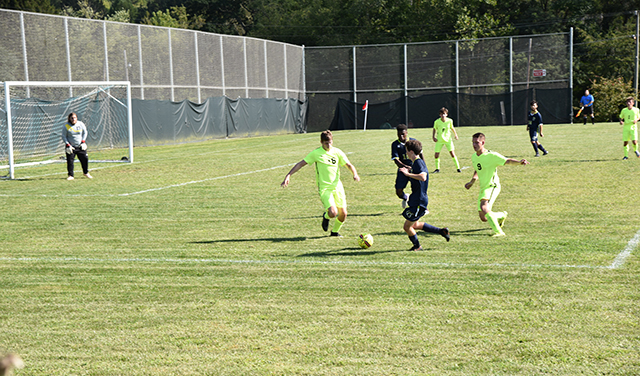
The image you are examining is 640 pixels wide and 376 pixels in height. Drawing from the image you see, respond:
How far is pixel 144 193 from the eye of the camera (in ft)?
53.6

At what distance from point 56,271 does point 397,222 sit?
233 inches

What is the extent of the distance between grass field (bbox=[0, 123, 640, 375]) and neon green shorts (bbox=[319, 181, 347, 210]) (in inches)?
23.4

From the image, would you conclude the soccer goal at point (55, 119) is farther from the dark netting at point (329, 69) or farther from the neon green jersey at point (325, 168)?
the dark netting at point (329, 69)

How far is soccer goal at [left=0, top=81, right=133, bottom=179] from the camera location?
25.4 metres

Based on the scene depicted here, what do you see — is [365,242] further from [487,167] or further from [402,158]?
[402,158]

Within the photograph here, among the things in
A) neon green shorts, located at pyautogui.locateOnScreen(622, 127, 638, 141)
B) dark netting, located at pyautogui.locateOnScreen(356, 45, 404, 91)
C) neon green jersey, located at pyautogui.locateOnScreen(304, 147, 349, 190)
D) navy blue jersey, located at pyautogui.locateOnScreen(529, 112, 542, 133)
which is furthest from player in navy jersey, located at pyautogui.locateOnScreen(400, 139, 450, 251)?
dark netting, located at pyautogui.locateOnScreen(356, 45, 404, 91)

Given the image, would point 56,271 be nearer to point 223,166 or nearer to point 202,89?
point 223,166

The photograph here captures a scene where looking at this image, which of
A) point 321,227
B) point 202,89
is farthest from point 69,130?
point 202,89

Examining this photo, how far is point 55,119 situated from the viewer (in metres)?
28.4

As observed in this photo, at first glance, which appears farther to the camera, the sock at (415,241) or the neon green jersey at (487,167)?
the neon green jersey at (487,167)

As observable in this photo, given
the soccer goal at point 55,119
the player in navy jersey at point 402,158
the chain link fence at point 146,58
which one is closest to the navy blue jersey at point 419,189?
the player in navy jersey at point 402,158

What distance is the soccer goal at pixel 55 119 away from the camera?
2539cm

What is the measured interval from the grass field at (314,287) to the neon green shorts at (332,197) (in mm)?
595

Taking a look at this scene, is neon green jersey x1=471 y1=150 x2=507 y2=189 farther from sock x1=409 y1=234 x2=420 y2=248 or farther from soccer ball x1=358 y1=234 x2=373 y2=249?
soccer ball x1=358 y1=234 x2=373 y2=249
